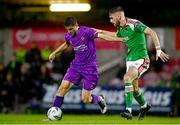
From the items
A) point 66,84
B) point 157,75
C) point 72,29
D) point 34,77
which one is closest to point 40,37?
point 34,77

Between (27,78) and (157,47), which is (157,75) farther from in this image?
(157,47)

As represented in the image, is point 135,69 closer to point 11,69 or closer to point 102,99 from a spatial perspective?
point 102,99

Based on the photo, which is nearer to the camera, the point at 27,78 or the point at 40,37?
the point at 27,78

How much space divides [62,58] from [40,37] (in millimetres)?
2438

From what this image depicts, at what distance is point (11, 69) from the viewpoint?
930 inches

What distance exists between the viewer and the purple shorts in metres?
15.1

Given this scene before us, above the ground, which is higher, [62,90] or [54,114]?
[62,90]

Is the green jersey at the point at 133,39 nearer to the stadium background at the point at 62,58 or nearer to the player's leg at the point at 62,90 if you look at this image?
the player's leg at the point at 62,90

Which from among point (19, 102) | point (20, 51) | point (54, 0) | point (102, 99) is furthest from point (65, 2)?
point (102, 99)

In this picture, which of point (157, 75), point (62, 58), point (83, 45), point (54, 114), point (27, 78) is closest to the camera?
point (54, 114)

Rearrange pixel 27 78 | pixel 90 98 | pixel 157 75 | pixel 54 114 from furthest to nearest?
pixel 157 75
pixel 27 78
pixel 90 98
pixel 54 114

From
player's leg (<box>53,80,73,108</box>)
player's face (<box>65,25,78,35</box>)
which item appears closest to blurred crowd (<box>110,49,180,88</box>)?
player's leg (<box>53,80,73,108</box>)

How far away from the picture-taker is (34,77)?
23.5 m

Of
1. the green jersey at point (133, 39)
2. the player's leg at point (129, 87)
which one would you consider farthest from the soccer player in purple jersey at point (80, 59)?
the player's leg at point (129, 87)
